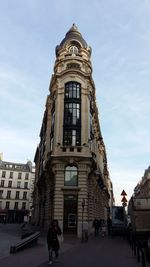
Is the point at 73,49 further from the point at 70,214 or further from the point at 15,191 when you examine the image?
the point at 15,191

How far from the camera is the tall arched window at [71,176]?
32.8m

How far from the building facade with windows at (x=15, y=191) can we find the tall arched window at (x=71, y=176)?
47.3 m

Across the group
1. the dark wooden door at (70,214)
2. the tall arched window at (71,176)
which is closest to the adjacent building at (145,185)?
the tall arched window at (71,176)

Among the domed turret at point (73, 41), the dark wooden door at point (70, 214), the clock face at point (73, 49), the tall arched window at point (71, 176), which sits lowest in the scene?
the dark wooden door at point (70, 214)

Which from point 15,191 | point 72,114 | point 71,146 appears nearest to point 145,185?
point 15,191

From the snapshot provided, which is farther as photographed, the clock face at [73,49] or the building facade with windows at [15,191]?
the building facade with windows at [15,191]

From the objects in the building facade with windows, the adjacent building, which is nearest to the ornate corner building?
Result: the building facade with windows

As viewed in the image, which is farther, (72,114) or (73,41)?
(73,41)

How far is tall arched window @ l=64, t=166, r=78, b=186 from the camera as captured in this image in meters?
32.8

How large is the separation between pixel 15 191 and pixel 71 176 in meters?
51.8

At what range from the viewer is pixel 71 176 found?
1305 inches

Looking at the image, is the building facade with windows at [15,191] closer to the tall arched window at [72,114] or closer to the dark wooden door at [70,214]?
the dark wooden door at [70,214]

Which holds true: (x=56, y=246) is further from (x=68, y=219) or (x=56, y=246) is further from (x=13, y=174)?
(x=13, y=174)

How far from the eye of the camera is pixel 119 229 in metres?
33.2
